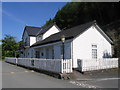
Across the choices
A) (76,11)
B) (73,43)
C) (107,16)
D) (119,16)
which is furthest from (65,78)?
(76,11)

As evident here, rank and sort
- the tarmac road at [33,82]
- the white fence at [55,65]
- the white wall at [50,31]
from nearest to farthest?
the tarmac road at [33,82] → the white fence at [55,65] → the white wall at [50,31]

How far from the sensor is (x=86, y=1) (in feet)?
116

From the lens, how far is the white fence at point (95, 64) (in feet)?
41.6

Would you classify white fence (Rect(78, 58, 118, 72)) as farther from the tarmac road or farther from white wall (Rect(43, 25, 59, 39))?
white wall (Rect(43, 25, 59, 39))

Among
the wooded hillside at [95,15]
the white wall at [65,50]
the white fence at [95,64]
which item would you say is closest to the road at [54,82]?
the white fence at [95,64]

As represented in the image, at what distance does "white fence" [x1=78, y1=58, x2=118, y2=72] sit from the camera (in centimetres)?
1267

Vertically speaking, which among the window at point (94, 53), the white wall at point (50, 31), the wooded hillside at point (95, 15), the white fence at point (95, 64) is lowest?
the white fence at point (95, 64)

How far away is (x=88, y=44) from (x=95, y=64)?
10.6 feet

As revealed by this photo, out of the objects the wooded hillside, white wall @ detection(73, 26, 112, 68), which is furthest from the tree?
white wall @ detection(73, 26, 112, 68)

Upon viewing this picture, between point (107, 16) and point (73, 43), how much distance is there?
2185cm

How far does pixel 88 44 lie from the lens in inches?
634

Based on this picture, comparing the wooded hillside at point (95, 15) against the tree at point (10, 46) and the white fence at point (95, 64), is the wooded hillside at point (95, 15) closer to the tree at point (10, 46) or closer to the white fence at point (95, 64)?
the white fence at point (95, 64)

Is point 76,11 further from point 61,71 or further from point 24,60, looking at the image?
point 61,71

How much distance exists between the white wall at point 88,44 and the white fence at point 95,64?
87.0 inches
